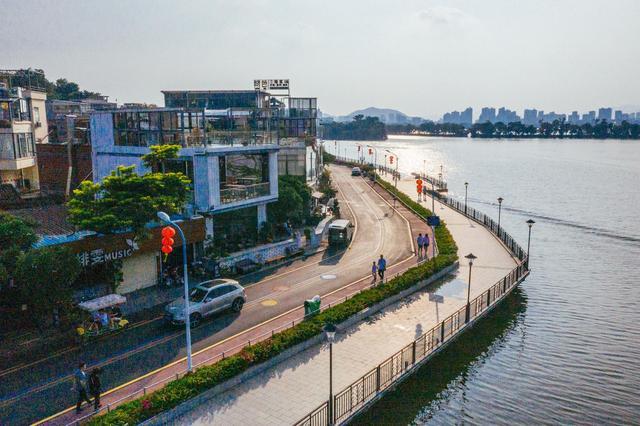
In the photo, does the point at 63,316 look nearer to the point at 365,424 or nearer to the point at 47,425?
the point at 47,425

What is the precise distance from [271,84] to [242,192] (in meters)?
41.3

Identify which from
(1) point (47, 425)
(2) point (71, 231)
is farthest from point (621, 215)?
(1) point (47, 425)

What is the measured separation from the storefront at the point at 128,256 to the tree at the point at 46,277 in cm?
263

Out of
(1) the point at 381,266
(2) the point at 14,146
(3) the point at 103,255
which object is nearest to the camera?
(3) the point at 103,255

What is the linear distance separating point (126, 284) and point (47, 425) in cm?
1371

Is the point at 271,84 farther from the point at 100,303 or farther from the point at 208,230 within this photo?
the point at 100,303

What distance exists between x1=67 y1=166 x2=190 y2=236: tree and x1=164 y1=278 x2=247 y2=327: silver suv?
4525 millimetres

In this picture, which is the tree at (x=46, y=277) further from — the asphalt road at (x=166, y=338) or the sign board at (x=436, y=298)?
the sign board at (x=436, y=298)

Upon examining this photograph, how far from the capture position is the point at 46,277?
21.8 metres

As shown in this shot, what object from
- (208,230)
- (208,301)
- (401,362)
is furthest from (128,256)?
(401,362)

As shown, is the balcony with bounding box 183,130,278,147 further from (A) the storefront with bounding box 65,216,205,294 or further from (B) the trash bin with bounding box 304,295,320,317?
(B) the trash bin with bounding box 304,295,320,317

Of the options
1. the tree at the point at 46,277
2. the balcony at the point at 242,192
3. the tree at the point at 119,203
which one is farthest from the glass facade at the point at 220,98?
the tree at the point at 46,277

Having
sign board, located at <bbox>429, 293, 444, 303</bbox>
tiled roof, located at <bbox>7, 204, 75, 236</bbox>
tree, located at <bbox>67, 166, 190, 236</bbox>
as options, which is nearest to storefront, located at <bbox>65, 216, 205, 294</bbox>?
tree, located at <bbox>67, 166, 190, 236</bbox>

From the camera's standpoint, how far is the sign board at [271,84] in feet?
248
